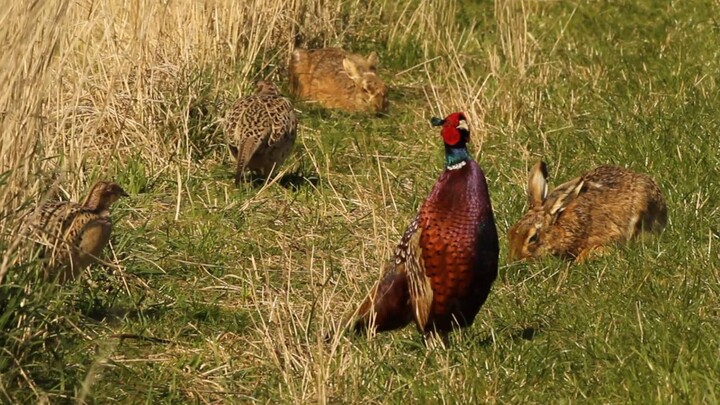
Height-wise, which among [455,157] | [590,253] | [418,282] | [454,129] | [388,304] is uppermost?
[454,129]

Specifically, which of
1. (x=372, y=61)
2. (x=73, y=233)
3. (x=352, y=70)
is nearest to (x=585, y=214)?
(x=73, y=233)

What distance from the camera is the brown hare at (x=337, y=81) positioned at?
10.1 meters

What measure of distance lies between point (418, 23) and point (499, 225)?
3.87 m

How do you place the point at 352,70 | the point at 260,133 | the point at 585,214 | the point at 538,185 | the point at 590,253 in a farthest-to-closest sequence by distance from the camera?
the point at 352,70, the point at 260,133, the point at 538,185, the point at 585,214, the point at 590,253

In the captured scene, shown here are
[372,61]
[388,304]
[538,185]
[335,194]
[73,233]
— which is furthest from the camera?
[372,61]

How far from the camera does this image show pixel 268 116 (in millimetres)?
8602

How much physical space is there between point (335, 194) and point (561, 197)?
124 cm

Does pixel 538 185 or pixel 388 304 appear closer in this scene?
pixel 388 304

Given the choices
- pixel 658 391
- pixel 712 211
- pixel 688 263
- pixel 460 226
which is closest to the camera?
pixel 658 391

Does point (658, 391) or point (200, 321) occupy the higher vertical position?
point (658, 391)

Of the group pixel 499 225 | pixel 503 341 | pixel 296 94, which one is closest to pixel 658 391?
pixel 503 341

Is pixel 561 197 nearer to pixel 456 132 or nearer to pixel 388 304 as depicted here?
pixel 456 132

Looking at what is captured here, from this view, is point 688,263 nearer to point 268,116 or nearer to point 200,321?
point 200,321

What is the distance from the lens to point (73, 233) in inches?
245
